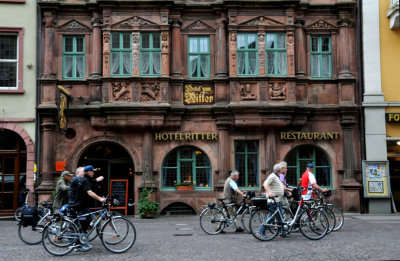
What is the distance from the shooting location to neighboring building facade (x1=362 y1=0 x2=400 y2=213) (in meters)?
20.7

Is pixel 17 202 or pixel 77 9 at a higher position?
pixel 77 9

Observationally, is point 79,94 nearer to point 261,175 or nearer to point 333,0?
point 261,175

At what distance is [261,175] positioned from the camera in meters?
20.7

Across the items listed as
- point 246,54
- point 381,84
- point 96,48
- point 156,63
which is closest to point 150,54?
point 156,63

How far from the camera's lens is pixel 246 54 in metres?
20.8

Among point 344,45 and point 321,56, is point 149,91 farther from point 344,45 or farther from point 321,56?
point 344,45

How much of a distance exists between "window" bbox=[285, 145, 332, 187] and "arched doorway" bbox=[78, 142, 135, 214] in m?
6.60

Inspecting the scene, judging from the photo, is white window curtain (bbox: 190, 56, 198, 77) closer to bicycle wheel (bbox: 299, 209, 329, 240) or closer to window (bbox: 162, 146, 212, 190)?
window (bbox: 162, 146, 212, 190)

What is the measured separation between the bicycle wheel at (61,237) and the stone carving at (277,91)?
11284 mm

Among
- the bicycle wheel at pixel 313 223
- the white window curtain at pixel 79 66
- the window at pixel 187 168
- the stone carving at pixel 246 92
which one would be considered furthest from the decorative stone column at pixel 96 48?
the bicycle wheel at pixel 313 223

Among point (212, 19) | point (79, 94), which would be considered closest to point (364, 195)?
point (212, 19)

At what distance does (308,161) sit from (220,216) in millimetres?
7718

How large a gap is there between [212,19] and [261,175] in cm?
667

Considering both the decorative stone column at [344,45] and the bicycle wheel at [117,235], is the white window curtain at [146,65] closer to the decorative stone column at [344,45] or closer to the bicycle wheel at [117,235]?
the decorative stone column at [344,45]
